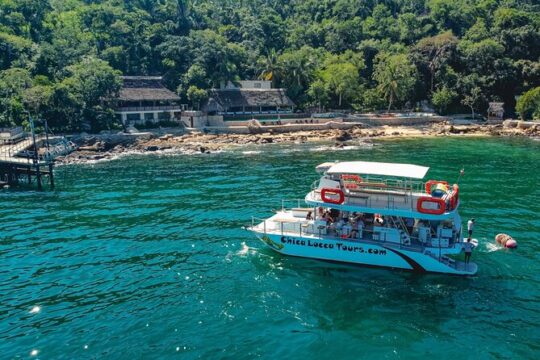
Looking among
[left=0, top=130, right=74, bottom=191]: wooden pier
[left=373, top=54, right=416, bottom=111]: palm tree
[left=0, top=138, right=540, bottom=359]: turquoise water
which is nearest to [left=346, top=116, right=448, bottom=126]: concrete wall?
[left=373, top=54, right=416, bottom=111]: palm tree

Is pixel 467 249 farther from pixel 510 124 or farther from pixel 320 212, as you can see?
pixel 510 124

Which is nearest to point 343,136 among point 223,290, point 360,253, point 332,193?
point 332,193

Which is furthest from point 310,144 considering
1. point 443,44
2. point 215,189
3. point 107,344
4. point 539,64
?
point 107,344

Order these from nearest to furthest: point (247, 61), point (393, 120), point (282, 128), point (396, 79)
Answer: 1. point (282, 128)
2. point (393, 120)
3. point (396, 79)
4. point (247, 61)

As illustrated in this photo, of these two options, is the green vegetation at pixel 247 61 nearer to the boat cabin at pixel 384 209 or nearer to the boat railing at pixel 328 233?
the boat railing at pixel 328 233

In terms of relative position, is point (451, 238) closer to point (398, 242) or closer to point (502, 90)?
point (398, 242)
